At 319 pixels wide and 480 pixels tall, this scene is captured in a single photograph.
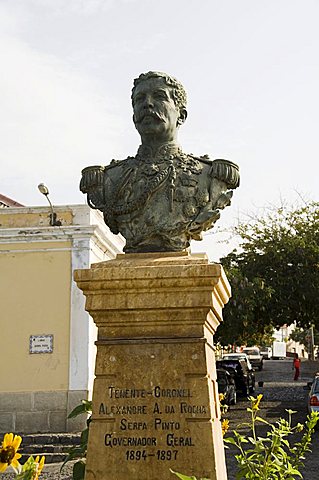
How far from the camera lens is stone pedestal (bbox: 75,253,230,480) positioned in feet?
12.6

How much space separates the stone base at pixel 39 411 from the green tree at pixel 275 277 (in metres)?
7.10

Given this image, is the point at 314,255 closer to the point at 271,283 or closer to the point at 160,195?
the point at 271,283

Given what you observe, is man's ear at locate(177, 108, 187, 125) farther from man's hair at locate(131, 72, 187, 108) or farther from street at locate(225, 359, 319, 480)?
street at locate(225, 359, 319, 480)

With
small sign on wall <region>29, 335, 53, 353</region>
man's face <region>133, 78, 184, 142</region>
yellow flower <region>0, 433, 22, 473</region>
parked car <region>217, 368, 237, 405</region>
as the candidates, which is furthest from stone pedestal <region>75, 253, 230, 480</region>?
parked car <region>217, 368, 237, 405</region>

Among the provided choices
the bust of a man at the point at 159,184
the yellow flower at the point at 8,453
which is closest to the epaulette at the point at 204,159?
the bust of a man at the point at 159,184

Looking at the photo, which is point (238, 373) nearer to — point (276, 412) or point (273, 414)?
point (276, 412)

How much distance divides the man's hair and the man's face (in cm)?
3

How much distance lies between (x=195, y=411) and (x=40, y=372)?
900 centimetres

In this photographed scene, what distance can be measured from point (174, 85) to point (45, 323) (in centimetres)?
864

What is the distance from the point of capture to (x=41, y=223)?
43.2 feet

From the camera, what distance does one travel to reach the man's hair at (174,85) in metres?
4.62

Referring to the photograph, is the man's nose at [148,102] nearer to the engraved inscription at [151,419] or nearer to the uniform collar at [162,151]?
the uniform collar at [162,151]

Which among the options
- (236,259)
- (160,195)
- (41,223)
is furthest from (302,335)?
(160,195)

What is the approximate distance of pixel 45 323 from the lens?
41.3 feet
